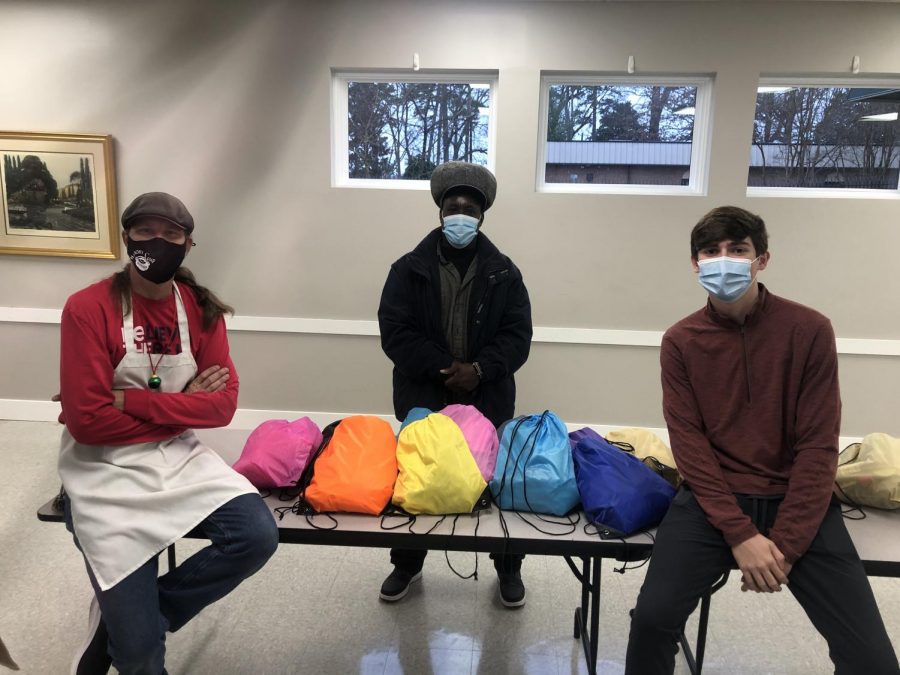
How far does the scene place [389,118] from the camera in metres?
3.69

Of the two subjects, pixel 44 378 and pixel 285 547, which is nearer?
pixel 285 547

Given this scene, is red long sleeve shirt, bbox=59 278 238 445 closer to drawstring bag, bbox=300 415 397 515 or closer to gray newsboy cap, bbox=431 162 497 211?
drawstring bag, bbox=300 415 397 515

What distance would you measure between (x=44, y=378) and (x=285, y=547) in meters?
2.49

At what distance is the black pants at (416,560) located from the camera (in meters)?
2.17

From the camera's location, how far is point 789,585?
56.6 inches

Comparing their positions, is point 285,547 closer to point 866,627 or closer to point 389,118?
point 866,627

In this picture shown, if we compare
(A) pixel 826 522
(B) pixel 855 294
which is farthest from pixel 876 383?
(A) pixel 826 522

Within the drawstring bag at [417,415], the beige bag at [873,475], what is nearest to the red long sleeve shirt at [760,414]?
the beige bag at [873,475]

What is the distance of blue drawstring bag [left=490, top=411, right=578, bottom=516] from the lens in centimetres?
161

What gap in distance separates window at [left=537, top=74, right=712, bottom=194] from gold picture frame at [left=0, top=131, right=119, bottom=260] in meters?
2.75

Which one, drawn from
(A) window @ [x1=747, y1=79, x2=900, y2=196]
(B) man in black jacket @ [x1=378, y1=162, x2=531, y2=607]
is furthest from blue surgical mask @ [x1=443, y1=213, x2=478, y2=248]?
(A) window @ [x1=747, y1=79, x2=900, y2=196]

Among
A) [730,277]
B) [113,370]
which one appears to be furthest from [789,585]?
[113,370]

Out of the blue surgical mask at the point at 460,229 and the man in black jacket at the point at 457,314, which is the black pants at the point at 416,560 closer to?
the man in black jacket at the point at 457,314

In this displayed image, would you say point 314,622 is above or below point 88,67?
below
